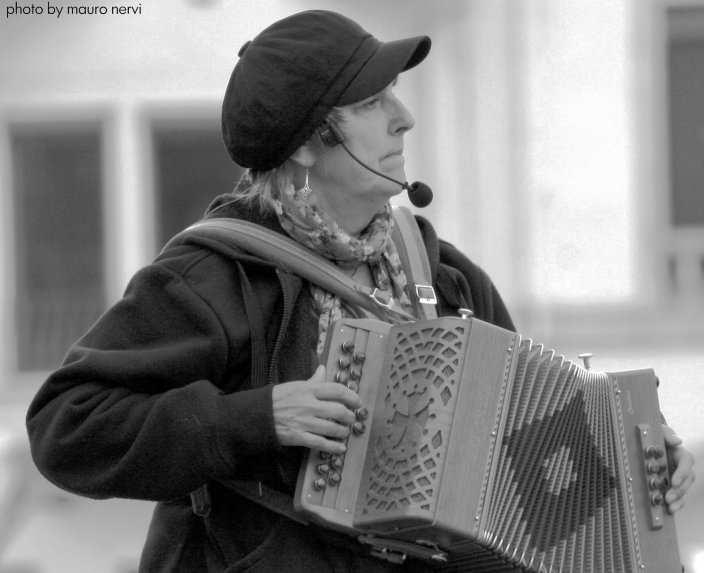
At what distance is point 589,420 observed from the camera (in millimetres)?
2459

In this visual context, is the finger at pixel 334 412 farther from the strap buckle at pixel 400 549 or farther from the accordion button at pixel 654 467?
the accordion button at pixel 654 467

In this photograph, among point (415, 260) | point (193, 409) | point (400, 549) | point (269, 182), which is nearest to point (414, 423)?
point (400, 549)

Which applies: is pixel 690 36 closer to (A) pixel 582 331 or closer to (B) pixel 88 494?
(A) pixel 582 331

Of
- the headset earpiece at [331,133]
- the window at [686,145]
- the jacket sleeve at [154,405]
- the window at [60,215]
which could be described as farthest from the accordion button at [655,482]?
the window at [60,215]

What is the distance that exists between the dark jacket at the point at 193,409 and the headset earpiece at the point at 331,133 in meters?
0.24

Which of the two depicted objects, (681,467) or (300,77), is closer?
(300,77)

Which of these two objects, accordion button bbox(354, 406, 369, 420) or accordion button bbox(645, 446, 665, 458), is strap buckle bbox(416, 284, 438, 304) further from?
accordion button bbox(645, 446, 665, 458)

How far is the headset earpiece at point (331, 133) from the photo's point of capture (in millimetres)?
2455

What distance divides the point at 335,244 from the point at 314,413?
0.35m

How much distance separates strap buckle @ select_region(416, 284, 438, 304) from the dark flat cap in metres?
0.32

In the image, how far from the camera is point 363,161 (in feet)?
8.09

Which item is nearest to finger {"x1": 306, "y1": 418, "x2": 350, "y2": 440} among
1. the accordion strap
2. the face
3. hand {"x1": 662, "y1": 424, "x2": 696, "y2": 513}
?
the accordion strap

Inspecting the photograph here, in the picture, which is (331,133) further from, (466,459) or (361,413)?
(466,459)

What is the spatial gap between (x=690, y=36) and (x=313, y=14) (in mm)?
4273
